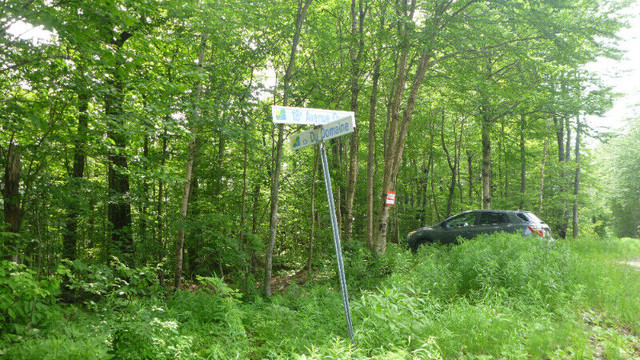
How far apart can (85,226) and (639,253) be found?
50.5 feet

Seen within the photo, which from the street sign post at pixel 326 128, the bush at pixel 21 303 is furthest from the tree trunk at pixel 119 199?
the street sign post at pixel 326 128

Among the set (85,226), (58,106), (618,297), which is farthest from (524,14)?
(85,226)

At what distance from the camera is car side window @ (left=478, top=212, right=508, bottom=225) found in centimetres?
1045

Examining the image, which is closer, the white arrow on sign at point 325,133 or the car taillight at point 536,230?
the white arrow on sign at point 325,133

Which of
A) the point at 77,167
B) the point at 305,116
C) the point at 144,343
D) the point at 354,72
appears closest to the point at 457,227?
the point at 354,72

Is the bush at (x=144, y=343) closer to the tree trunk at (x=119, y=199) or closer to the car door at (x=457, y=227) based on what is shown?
the tree trunk at (x=119, y=199)

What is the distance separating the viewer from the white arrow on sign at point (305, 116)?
3557 millimetres

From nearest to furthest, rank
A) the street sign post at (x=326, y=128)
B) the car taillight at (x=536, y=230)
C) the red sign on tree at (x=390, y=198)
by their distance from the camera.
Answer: the street sign post at (x=326, y=128) < the red sign on tree at (x=390, y=198) < the car taillight at (x=536, y=230)

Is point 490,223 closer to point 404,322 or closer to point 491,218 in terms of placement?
point 491,218

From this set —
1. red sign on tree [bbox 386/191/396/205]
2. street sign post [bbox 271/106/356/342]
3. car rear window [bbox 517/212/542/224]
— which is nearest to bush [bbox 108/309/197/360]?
street sign post [bbox 271/106/356/342]

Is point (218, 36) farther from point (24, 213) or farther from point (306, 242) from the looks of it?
point (306, 242)

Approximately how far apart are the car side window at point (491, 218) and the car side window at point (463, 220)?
0.81ft

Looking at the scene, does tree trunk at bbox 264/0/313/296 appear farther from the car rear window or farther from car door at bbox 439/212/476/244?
the car rear window

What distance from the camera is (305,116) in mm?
3727
